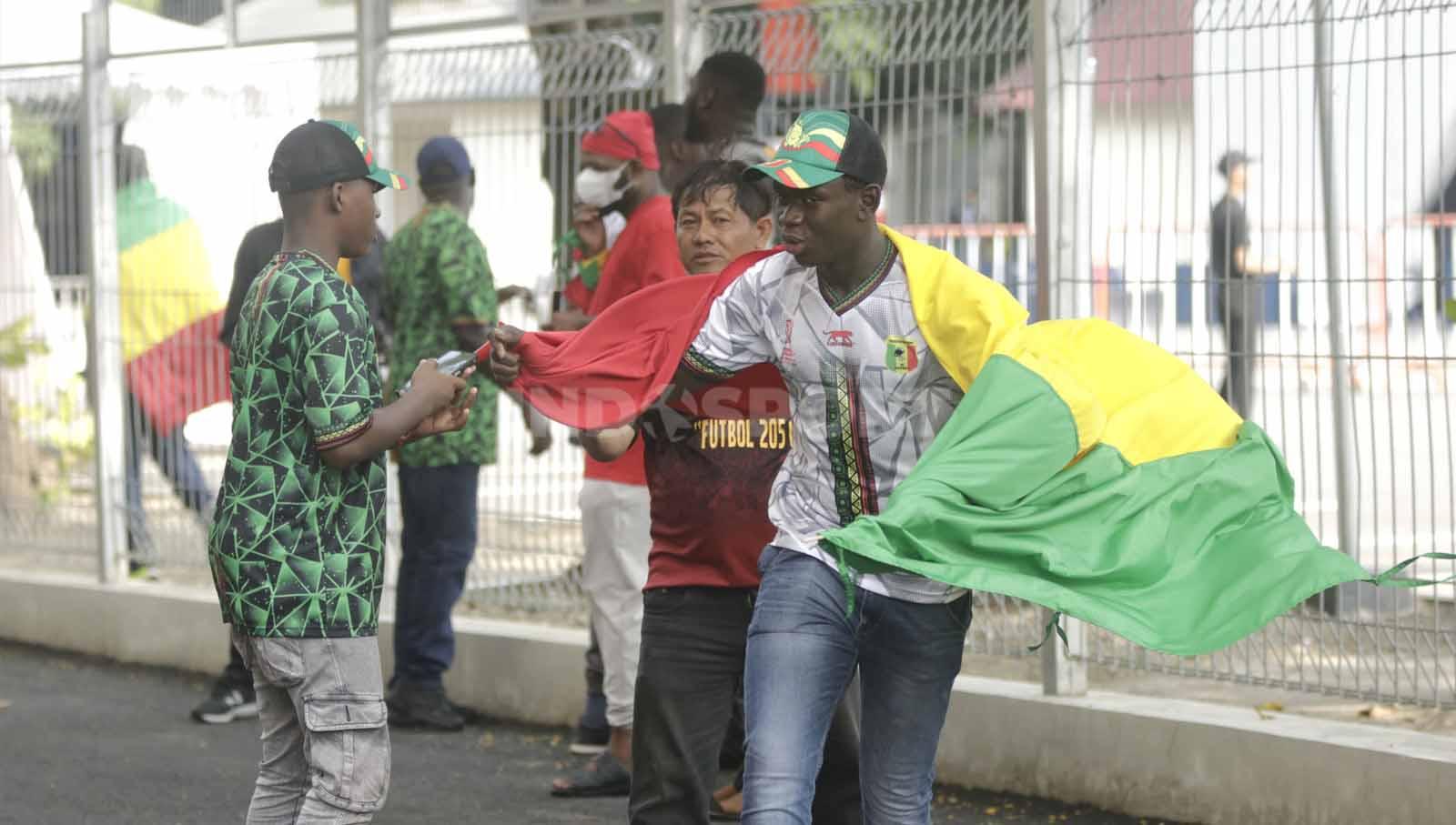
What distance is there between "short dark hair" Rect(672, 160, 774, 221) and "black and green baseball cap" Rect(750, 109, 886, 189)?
0.98 metres

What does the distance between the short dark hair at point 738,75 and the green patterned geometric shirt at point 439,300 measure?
51.6 inches

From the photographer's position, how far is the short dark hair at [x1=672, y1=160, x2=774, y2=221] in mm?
5523

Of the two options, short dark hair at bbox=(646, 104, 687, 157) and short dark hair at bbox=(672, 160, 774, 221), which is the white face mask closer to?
short dark hair at bbox=(646, 104, 687, 157)

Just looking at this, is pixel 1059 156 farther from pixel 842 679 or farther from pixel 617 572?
pixel 842 679

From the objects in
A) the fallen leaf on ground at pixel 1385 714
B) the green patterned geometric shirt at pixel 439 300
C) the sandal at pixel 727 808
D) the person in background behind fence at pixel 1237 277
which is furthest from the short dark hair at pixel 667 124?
the fallen leaf on ground at pixel 1385 714

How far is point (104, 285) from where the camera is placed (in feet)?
35.1

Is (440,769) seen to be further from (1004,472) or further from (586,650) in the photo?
(1004,472)

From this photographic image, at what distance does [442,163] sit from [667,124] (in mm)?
1168

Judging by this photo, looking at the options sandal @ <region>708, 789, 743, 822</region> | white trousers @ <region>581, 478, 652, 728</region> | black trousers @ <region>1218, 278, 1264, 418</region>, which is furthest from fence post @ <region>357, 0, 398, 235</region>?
black trousers @ <region>1218, 278, 1264, 418</region>

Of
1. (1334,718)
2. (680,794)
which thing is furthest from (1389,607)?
(680,794)

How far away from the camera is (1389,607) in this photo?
259 inches

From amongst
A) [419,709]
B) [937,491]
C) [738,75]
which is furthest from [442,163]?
[937,491]

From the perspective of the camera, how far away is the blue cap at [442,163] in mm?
8328

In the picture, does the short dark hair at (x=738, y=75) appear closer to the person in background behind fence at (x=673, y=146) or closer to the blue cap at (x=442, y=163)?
the person in background behind fence at (x=673, y=146)
